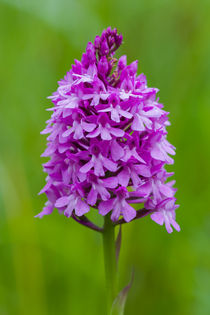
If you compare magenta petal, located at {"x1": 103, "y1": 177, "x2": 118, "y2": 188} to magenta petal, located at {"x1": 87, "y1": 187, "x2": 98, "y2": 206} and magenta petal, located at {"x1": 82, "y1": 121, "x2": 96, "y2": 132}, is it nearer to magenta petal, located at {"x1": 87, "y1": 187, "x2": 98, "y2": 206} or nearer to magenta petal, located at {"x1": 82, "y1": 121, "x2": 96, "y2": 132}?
magenta petal, located at {"x1": 87, "y1": 187, "x2": 98, "y2": 206}

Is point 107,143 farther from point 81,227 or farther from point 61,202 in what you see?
point 81,227

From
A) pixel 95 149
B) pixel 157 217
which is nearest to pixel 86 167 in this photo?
pixel 95 149

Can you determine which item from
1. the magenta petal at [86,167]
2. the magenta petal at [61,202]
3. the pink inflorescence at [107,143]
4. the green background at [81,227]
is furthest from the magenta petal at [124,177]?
the green background at [81,227]

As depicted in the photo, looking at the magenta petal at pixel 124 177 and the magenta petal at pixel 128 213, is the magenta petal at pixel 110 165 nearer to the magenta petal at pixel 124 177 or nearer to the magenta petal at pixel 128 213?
the magenta petal at pixel 124 177
